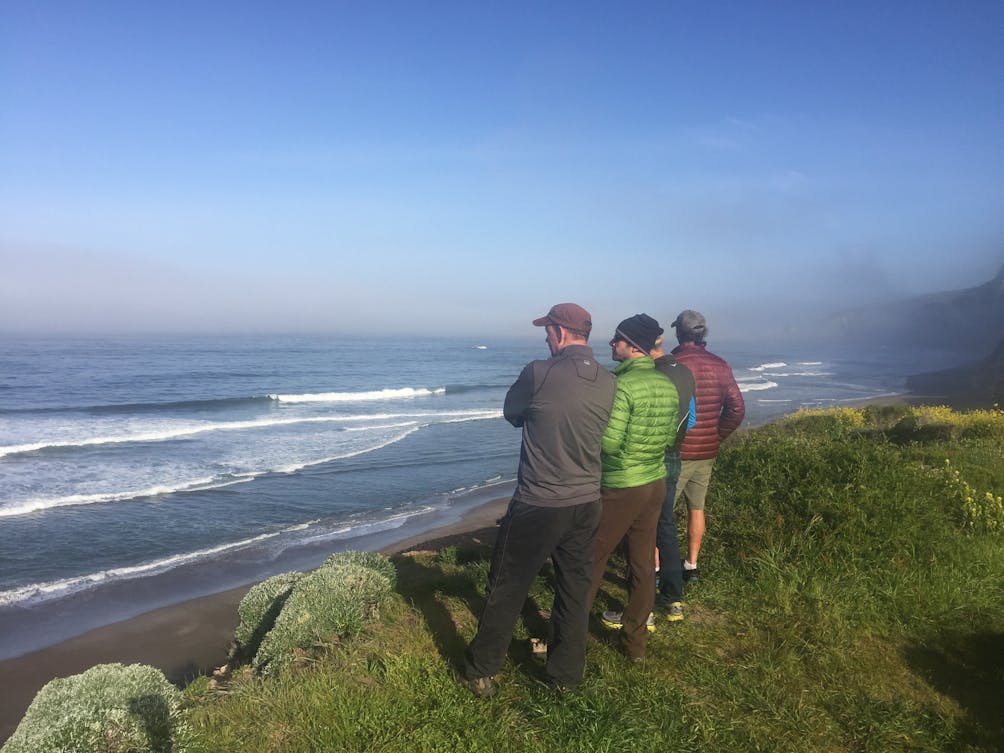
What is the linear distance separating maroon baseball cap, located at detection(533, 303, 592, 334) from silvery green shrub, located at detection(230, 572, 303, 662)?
364 centimetres

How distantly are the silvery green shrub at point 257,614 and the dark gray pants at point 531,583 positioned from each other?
280 cm

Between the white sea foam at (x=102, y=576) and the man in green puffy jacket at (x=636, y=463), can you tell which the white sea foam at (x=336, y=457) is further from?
the man in green puffy jacket at (x=636, y=463)

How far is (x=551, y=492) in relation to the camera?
3248 mm

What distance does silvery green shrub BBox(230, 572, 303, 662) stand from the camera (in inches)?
215

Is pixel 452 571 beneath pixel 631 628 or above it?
beneath

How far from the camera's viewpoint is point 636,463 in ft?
11.9

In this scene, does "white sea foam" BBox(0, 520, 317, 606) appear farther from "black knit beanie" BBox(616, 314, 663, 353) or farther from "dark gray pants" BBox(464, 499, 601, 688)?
"black knit beanie" BBox(616, 314, 663, 353)

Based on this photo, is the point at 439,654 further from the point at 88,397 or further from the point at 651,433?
the point at 88,397

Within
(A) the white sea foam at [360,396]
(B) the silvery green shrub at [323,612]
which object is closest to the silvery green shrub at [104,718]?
(B) the silvery green shrub at [323,612]

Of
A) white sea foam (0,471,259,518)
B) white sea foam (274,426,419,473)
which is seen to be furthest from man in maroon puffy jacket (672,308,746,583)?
white sea foam (274,426,419,473)

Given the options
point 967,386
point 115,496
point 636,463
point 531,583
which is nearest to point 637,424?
point 636,463

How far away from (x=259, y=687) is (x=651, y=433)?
2.63 metres

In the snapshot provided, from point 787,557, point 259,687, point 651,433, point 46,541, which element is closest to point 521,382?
point 651,433

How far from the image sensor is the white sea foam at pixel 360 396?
109 ft
